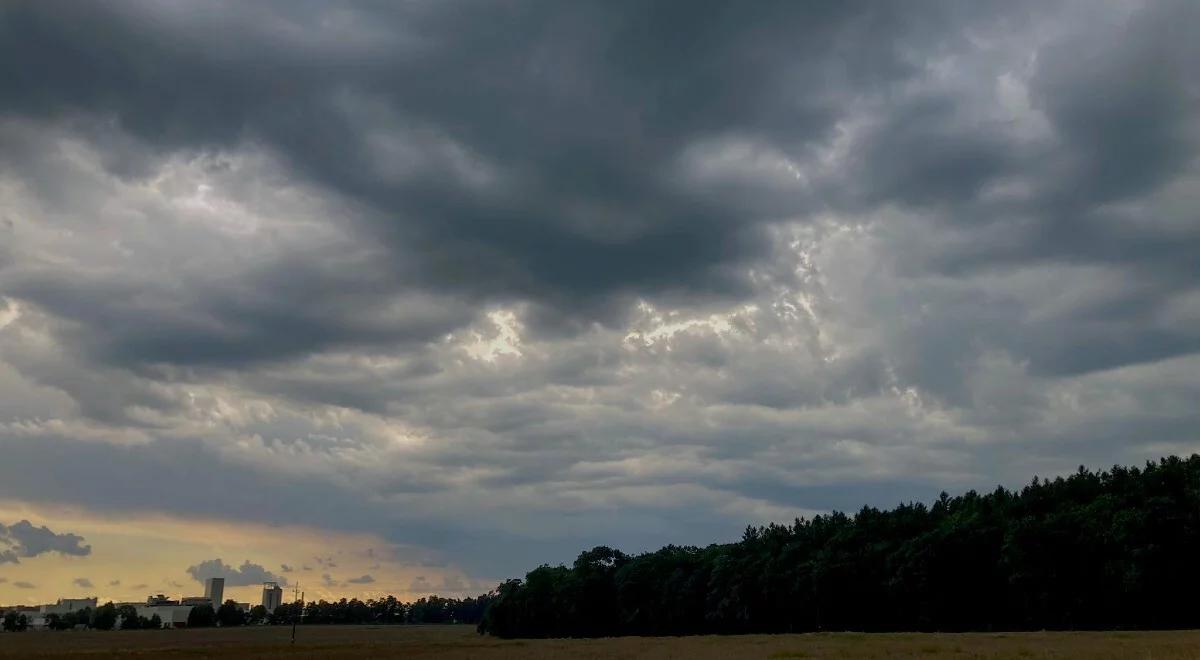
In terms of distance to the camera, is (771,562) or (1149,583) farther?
(771,562)

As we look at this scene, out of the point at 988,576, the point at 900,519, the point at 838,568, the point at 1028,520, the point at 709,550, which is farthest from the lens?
the point at 709,550

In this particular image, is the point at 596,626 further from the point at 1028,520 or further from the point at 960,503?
the point at 1028,520

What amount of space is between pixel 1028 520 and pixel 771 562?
42.3 m

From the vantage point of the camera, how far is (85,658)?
96.2 meters

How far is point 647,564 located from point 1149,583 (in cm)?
9403

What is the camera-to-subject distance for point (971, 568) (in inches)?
4117

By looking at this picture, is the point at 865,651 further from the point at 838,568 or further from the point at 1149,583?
the point at 838,568

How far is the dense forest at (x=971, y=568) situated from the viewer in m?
85.9

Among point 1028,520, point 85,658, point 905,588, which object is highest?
point 1028,520

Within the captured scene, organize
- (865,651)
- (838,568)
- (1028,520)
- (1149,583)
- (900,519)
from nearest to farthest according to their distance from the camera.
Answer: (865,651), (1149,583), (1028,520), (838,568), (900,519)

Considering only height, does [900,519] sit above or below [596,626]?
above

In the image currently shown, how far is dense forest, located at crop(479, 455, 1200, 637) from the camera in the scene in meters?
85.9

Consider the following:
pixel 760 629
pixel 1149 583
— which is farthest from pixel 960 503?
pixel 1149 583

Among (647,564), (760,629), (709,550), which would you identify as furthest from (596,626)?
(760,629)
